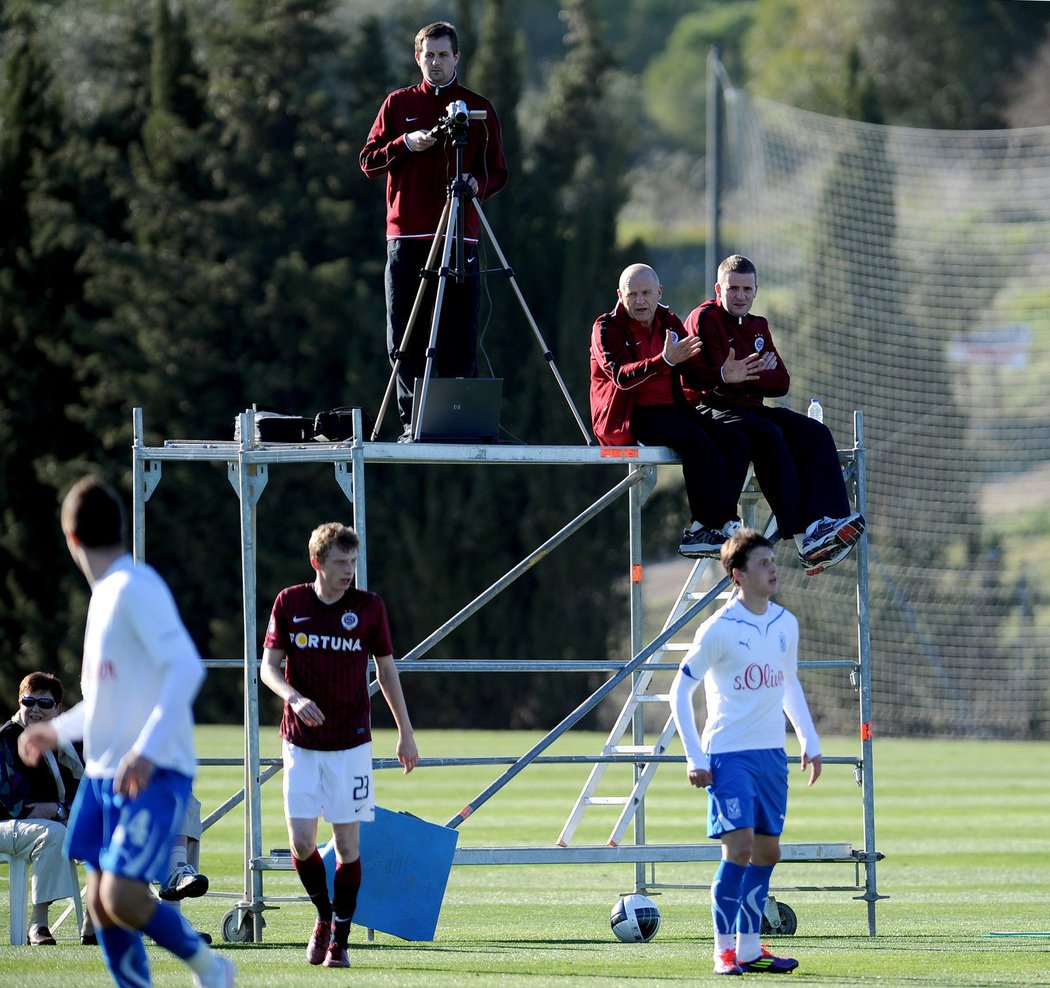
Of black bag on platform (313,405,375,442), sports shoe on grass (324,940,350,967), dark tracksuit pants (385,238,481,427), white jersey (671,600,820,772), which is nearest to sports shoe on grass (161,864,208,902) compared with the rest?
sports shoe on grass (324,940,350,967)

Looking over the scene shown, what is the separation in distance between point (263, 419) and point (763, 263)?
26.7 metres

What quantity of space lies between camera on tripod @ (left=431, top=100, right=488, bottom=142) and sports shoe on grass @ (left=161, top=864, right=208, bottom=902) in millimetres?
3883

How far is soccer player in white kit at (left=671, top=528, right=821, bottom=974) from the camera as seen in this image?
809cm

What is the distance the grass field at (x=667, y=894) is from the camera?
330 inches

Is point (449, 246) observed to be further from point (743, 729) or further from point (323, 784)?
point (743, 729)

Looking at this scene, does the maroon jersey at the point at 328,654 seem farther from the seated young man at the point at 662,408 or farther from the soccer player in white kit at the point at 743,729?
the seated young man at the point at 662,408

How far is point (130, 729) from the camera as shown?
6.25 metres

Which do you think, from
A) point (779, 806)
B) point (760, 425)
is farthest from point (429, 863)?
point (760, 425)

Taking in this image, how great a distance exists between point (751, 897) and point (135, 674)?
10.6ft

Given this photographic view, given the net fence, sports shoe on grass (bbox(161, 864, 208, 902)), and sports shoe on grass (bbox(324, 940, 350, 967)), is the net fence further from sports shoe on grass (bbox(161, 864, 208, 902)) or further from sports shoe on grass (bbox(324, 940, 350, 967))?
sports shoe on grass (bbox(324, 940, 350, 967))

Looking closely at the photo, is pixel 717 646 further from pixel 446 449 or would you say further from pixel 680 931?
pixel 680 931

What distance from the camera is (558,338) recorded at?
31.9m

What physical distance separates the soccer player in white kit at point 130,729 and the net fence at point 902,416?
2526cm

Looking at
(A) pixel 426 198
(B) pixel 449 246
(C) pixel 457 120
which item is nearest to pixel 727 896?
(B) pixel 449 246
